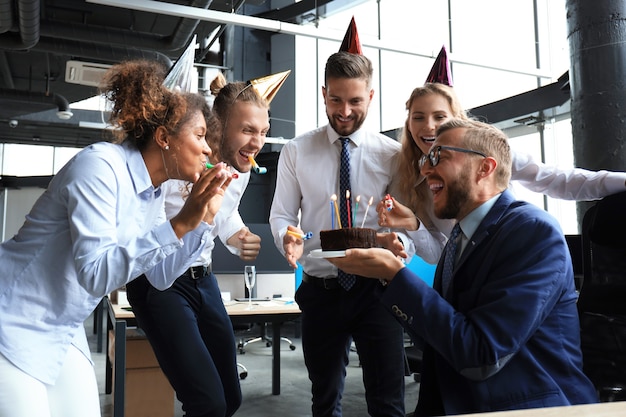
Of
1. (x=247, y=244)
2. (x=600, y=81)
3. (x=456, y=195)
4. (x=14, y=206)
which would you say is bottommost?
(x=247, y=244)

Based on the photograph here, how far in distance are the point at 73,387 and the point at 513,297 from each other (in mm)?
1158

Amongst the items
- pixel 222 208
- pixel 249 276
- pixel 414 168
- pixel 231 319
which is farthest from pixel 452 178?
pixel 249 276

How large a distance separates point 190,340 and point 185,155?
0.72 metres

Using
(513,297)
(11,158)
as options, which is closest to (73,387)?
(513,297)

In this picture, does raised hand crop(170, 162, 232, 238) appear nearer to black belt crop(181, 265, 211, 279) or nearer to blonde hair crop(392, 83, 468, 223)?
black belt crop(181, 265, 211, 279)

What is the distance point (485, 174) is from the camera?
1606 millimetres

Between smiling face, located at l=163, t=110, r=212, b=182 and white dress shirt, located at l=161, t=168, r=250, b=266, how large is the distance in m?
0.55

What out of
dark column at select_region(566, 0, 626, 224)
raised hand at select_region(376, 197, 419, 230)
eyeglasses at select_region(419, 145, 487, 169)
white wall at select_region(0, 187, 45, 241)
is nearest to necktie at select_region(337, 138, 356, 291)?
raised hand at select_region(376, 197, 419, 230)

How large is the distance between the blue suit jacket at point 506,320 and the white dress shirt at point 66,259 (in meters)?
0.67

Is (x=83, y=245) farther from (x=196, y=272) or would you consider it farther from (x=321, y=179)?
(x=321, y=179)

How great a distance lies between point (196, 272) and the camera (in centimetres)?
222

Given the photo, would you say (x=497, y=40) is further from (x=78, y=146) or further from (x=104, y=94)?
(x=78, y=146)

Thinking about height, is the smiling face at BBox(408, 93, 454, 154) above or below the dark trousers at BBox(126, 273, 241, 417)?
above

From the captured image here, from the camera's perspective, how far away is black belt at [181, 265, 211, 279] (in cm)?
220
